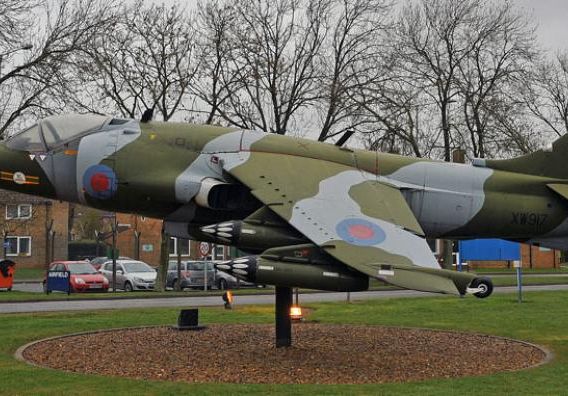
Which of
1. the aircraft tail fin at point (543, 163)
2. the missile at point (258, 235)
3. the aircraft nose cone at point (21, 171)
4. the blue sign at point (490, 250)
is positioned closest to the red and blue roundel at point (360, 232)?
the missile at point (258, 235)

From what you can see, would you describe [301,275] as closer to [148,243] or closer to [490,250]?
[490,250]

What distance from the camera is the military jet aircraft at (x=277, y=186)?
10289 mm

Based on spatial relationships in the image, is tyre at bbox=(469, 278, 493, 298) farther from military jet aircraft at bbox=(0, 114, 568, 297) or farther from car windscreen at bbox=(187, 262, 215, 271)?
car windscreen at bbox=(187, 262, 215, 271)

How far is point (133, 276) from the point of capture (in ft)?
113

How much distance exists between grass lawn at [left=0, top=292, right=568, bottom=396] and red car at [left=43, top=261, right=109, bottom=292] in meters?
11.7

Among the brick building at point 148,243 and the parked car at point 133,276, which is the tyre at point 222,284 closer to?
the parked car at point 133,276

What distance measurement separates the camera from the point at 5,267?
30.8m

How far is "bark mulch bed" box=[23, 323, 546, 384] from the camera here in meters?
10.7

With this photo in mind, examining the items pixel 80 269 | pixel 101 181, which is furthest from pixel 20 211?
pixel 101 181

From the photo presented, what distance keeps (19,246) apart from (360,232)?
51629 millimetres

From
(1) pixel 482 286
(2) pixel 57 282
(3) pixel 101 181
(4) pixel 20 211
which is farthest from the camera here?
(4) pixel 20 211

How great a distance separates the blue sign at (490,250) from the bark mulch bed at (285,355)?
9249 mm

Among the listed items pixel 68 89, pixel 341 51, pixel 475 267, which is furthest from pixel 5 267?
pixel 475 267

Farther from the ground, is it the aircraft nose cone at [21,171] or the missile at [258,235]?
the aircraft nose cone at [21,171]
